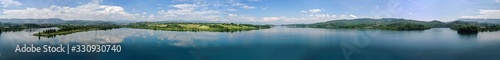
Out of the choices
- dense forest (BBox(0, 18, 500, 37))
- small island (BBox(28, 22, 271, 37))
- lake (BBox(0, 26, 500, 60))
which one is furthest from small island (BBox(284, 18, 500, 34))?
small island (BBox(28, 22, 271, 37))

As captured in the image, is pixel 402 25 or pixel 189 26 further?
pixel 402 25

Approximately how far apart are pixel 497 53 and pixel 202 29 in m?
4.31

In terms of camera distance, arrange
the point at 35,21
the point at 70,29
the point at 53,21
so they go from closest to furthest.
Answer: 1. the point at 53,21
2. the point at 35,21
3. the point at 70,29

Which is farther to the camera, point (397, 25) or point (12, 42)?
point (397, 25)

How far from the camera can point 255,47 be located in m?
5.87

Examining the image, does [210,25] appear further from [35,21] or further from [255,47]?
[35,21]

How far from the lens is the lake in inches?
209

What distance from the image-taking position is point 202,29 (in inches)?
273

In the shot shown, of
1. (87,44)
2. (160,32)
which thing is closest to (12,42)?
(87,44)

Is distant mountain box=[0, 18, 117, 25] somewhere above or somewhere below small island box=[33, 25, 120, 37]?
above

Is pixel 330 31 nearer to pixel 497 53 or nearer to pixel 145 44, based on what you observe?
pixel 497 53

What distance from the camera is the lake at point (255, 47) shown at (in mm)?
5301

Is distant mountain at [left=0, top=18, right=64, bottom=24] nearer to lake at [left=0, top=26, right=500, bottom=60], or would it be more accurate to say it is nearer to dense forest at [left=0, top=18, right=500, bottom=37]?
dense forest at [left=0, top=18, right=500, bottom=37]

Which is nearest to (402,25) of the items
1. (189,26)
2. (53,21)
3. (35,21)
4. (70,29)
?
(189,26)
